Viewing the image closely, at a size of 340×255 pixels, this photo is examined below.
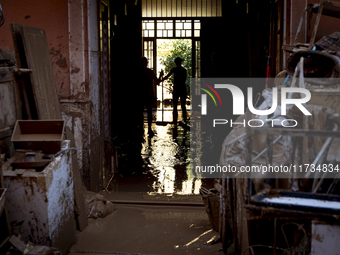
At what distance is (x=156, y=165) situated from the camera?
6.32 metres

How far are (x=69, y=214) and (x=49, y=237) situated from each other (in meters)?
0.45

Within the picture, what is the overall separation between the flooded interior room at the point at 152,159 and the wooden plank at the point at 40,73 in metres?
0.02

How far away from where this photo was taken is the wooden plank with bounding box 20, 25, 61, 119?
11.6 feet

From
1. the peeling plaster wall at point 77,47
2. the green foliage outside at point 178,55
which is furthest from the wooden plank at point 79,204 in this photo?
the green foliage outside at point 178,55

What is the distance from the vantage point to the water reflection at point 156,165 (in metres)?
5.20

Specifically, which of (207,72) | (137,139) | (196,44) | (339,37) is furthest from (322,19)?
(196,44)

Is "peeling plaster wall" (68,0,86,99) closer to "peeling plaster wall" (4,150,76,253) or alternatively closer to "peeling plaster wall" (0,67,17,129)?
"peeling plaster wall" (0,67,17,129)

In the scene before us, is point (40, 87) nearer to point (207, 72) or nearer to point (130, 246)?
point (130, 246)

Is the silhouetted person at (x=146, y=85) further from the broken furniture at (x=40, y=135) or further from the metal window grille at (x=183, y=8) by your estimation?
the broken furniture at (x=40, y=135)

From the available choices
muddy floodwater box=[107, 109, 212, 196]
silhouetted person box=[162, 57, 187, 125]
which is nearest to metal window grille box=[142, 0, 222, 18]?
silhouetted person box=[162, 57, 187, 125]

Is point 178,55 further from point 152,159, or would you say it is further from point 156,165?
point 156,165

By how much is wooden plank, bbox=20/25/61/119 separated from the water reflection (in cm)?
178

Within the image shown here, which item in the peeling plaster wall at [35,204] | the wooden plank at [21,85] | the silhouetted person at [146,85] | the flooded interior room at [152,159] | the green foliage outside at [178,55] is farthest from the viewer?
the green foliage outside at [178,55]

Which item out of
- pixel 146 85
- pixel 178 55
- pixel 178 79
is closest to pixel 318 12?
pixel 146 85
